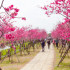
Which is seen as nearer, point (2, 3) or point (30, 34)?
point (2, 3)

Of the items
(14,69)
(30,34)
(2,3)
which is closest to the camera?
(2,3)

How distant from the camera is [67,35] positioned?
11031 millimetres

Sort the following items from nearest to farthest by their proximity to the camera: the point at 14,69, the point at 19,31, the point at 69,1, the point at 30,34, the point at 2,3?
the point at 2,3 → the point at 69,1 → the point at 14,69 → the point at 19,31 → the point at 30,34

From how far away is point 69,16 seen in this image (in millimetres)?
10484

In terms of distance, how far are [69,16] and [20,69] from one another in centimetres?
527

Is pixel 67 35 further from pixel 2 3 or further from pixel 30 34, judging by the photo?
pixel 30 34

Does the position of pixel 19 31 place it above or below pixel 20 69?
above

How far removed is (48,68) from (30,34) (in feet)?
122

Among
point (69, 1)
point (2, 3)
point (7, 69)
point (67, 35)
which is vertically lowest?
point (7, 69)

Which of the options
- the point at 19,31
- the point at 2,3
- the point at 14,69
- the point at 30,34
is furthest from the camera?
the point at 30,34

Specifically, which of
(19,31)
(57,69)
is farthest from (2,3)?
(19,31)

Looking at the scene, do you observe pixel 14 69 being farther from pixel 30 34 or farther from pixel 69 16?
pixel 30 34

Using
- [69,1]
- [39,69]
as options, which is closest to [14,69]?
[39,69]

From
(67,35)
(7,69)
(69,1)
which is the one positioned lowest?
(7,69)
